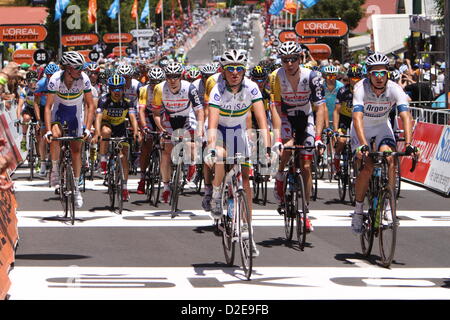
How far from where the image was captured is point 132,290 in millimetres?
9406

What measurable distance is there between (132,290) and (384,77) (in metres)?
3.91

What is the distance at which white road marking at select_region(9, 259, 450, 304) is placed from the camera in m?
9.20

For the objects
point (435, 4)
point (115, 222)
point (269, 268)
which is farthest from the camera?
point (435, 4)

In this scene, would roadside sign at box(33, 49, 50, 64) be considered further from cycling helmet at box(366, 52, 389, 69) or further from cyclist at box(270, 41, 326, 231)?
cycling helmet at box(366, 52, 389, 69)

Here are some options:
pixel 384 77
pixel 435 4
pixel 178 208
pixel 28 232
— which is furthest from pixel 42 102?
pixel 435 4

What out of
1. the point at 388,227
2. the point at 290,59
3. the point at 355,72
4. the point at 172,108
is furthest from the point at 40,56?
the point at 388,227

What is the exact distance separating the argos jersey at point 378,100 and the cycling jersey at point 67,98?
474 centimetres

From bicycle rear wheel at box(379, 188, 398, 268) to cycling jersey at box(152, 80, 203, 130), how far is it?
5.20 metres

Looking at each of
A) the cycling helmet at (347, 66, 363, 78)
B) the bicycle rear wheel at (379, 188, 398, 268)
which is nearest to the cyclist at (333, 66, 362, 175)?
the cycling helmet at (347, 66, 363, 78)

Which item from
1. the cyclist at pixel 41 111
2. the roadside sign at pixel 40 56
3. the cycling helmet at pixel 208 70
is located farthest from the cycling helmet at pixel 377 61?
the roadside sign at pixel 40 56

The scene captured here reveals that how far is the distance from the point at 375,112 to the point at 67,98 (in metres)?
5.15

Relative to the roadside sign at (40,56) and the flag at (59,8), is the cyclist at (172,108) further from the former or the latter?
the flag at (59,8)
